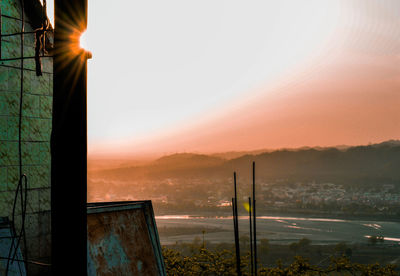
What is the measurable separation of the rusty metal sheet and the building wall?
127 centimetres

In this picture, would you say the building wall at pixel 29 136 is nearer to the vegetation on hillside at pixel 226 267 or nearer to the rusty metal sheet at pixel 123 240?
the rusty metal sheet at pixel 123 240

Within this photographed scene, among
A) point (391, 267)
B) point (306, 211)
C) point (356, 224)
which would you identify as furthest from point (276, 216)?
point (391, 267)

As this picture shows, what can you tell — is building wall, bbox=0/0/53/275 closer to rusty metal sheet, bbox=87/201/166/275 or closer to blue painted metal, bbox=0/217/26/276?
blue painted metal, bbox=0/217/26/276

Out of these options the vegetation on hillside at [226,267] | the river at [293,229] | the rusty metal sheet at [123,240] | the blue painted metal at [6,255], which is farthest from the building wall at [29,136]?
the river at [293,229]

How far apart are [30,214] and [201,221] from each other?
472 feet

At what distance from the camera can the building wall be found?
7832mm

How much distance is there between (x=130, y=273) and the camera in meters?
8.02

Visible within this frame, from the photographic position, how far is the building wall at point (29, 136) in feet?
25.7

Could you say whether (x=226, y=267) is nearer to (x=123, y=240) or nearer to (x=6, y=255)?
(x=123, y=240)

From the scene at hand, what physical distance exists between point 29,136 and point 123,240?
3.21 metres

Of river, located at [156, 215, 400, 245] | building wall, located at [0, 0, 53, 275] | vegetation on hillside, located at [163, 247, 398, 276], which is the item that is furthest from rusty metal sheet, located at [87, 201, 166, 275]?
river, located at [156, 215, 400, 245]

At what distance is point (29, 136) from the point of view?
834 cm

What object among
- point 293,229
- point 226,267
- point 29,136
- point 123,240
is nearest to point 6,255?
point 123,240

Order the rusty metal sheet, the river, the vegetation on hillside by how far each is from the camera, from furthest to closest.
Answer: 1. the river
2. the vegetation on hillside
3. the rusty metal sheet
